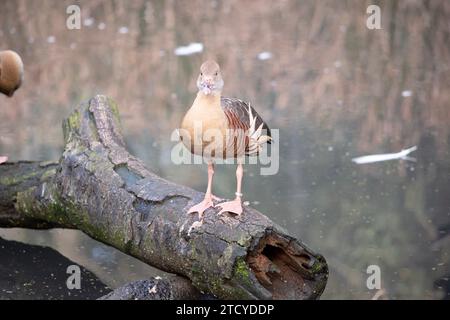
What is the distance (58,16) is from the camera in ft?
19.2

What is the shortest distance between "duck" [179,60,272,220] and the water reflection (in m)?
0.69

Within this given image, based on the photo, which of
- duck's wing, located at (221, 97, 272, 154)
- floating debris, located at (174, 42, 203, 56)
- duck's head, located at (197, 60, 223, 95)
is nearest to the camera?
duck's head, located at (197, 60, 223, 95)

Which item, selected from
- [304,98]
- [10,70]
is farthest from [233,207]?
[304,98]

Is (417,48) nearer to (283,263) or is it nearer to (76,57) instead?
(76,57)

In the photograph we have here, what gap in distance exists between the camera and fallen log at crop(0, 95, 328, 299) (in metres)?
2.16

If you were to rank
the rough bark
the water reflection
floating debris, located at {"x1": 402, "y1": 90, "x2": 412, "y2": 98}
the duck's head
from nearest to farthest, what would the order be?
1. the duck's head
2. the rough bark
3. the water reflection
4. floating debris, located at {"x1": 402, "y1": 90, "x2": 412, "y2": 98}

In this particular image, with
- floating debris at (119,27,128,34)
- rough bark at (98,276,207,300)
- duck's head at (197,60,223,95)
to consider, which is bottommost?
rough bark at (98,276,207,300)

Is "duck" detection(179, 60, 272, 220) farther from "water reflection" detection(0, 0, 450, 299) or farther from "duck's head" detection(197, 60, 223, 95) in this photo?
"water reflection" detection(0, 0, 450, 299)

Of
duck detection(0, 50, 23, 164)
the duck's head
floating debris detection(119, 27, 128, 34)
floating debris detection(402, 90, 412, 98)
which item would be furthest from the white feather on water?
floating debris detection(119, 27, 128, 34)

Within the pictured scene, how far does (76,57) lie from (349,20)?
192 cm

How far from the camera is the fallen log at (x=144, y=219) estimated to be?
2.16 meters

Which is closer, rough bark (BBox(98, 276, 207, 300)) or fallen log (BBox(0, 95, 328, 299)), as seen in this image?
fallen log (BBox(0, 95, 328, 299))

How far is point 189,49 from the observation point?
16.7ft

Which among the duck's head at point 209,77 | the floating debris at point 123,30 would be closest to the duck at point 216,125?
the duck's head at point 209,77
